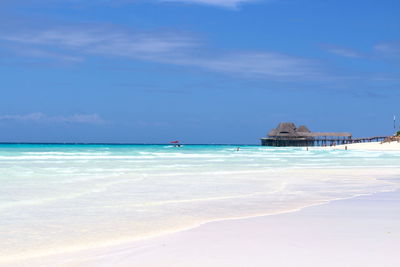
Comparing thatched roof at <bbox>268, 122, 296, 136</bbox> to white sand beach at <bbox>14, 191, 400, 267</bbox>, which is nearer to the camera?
white sand beach at <bbox>14, 191, 400, 267</bbox>

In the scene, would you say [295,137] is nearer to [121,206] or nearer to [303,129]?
[303,129]

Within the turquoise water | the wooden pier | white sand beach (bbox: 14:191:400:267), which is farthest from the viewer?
the wooden pier

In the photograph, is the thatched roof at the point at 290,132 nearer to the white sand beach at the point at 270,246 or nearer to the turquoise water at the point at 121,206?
the turquoise water at the point at 121,206

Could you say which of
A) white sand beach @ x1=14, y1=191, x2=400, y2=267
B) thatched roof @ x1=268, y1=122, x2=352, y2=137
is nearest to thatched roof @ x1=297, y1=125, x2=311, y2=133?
thatched roof @ x1=268, y1=122, x2=352, y2=137

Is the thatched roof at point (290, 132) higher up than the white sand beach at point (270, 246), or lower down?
higher up

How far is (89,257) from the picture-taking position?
5586 millimetres

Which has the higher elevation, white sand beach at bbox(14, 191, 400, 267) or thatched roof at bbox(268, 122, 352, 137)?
thatched roof at bbox(268, 122, 352, 137)

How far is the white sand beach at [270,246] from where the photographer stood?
530cm

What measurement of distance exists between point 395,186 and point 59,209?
9.23m

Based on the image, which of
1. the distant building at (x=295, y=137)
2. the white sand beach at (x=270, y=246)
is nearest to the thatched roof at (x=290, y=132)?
the distant building at (x=295, y=137)

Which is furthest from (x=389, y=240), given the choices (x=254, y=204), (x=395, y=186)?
(x=395, y=186)

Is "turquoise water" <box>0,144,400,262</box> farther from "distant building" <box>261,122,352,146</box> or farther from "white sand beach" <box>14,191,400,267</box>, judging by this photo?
"distant building" <box>261,122,352,146</box>

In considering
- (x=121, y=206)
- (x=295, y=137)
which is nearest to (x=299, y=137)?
(x=295, y=137)

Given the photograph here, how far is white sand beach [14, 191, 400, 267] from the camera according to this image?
530 centimetres
